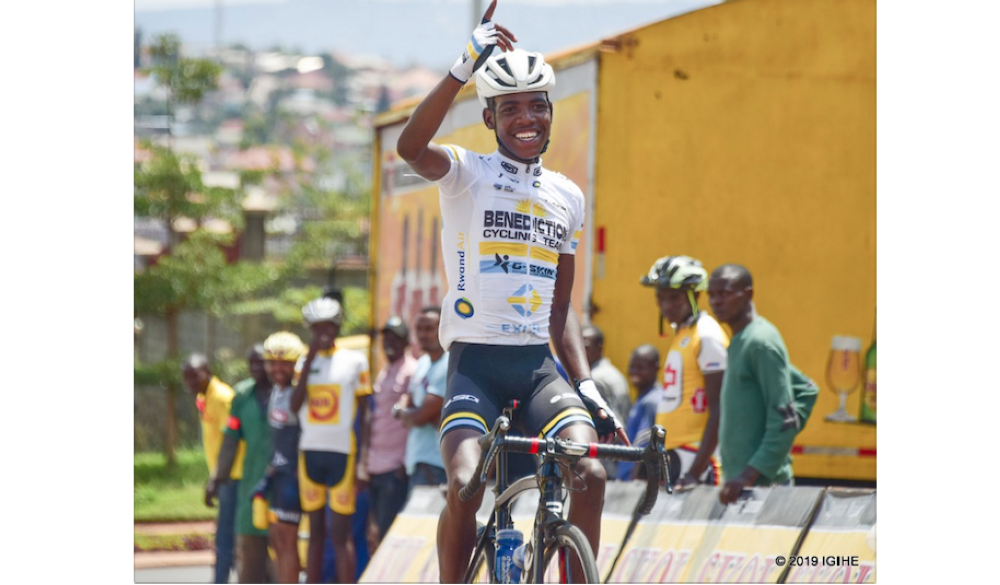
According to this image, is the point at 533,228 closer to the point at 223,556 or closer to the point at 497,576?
the point at 497,576

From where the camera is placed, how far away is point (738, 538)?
22.6ft

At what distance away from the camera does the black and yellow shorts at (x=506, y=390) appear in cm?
494

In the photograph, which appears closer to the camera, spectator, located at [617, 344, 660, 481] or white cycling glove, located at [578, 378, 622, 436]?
white cycling glove, located at [578, 378, 622, 436]

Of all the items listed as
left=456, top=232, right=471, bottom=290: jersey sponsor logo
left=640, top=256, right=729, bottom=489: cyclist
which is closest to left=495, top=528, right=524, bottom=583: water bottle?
left=456, top=232, right=471, bottom=290: jersey sponsor logo

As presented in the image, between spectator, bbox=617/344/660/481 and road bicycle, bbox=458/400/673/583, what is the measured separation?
12.3ft

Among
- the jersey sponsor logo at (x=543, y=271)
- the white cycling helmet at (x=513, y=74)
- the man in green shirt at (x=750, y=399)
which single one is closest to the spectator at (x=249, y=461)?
the man in green shirt at (x=750, y=399)

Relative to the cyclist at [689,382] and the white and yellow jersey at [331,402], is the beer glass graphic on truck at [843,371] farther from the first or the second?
the white and yellow jersey at [331,402]

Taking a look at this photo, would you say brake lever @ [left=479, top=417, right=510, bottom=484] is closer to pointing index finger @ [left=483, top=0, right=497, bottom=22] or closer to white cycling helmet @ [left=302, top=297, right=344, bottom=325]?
pointing index finger @ [left=483, top=0, right=497, bottom=22]

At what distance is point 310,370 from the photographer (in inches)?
387

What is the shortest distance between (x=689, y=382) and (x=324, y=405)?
3.13m

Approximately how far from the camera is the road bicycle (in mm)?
4426

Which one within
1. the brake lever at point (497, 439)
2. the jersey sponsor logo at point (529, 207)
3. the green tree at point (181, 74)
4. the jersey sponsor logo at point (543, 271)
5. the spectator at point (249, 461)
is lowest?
the spectator at point (249, 461)

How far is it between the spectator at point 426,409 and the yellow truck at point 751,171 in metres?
1.08
